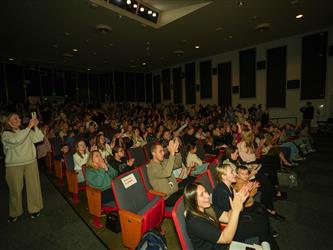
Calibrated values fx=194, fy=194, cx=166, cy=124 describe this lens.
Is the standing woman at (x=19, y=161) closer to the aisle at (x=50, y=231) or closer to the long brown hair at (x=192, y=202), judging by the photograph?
the aisle at (x=50, y=231)

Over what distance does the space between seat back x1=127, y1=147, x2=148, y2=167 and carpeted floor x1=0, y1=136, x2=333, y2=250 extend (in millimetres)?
1158

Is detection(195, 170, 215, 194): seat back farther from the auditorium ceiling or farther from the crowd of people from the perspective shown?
the auditorium ceiling

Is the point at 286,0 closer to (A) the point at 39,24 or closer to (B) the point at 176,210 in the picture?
(B) the point at 176,210

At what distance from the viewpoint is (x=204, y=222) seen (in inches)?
62.7

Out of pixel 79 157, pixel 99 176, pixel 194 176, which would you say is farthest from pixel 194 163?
pixel 79 157

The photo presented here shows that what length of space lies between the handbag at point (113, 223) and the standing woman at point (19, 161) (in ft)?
4.14

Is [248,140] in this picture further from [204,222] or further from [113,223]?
[113,223]

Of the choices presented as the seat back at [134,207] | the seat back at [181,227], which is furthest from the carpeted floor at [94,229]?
the seat back at [181,227]

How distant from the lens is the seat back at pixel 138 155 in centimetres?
396

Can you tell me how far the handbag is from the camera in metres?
2.56

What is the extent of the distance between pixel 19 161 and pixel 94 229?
1.42m

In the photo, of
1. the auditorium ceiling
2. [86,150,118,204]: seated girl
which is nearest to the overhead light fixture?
the auditorium ceiling

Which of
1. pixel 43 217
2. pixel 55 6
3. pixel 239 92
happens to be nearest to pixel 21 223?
pixel 43 217

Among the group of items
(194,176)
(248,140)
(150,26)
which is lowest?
(194,176)
